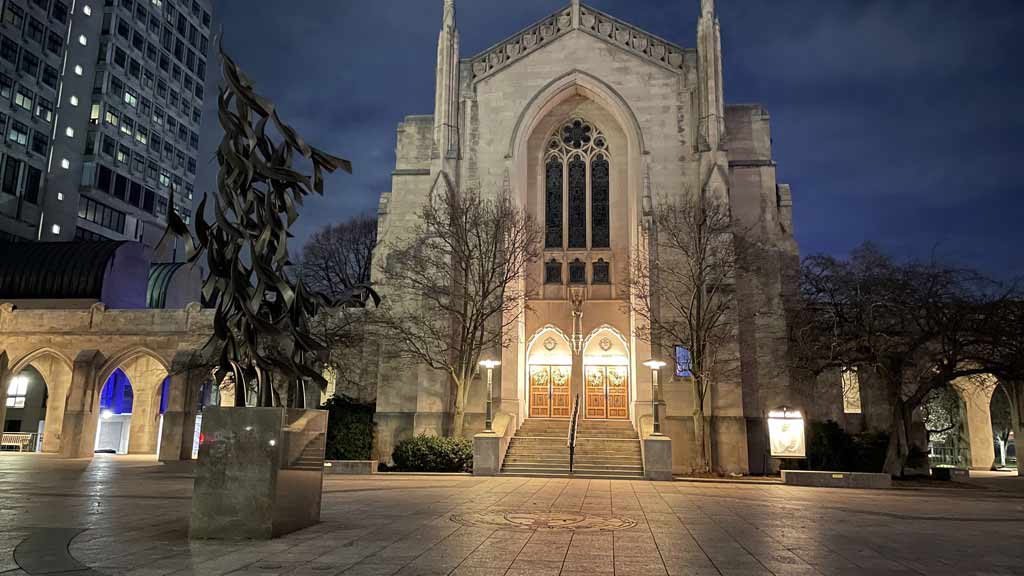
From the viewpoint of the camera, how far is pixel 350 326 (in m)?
29.4

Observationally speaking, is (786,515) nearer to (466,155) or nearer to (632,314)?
(632,314)

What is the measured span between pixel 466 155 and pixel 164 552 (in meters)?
24.8

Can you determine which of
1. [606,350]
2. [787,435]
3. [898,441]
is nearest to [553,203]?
[606,350]

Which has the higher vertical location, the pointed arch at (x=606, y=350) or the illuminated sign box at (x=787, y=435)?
the pointed arch at (x=606, y=350)

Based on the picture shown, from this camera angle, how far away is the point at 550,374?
31.2 m

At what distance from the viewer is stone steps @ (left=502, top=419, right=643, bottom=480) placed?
23.3 metres

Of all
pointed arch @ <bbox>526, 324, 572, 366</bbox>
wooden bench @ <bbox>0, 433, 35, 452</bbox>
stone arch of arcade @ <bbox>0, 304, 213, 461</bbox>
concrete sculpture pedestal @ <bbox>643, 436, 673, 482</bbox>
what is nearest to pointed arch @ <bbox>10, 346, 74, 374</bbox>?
stone arch of arcade @ <bbox>0, 304, 213, 461</bbox>

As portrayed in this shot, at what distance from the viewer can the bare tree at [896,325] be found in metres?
20.5

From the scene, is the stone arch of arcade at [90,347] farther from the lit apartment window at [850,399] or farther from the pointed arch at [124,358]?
the lit apartment window at [850,399]

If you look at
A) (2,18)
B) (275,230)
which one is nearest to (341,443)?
(275,230)

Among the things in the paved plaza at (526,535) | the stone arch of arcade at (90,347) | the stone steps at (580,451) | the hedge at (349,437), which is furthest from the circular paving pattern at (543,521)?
the stone arch of arcade at (90,347)

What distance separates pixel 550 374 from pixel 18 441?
28.9 metres

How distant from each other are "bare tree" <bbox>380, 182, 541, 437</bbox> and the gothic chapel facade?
1.29m

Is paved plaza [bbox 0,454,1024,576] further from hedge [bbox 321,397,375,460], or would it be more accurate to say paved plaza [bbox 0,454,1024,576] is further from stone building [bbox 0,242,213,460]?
stone building [bbox 0,242,213,460]
